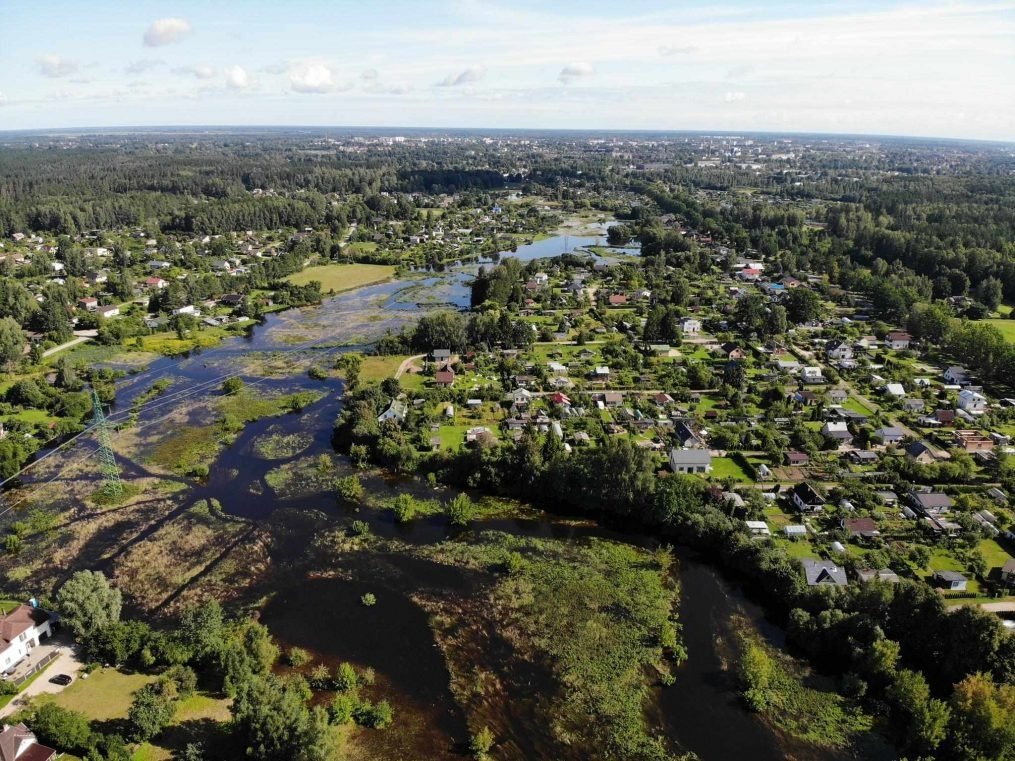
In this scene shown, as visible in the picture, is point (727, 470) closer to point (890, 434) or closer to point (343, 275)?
point (890, 434)

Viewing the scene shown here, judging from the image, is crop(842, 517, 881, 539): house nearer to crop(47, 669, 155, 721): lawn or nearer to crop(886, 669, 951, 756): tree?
crop(886, 669, 951, 756): tree

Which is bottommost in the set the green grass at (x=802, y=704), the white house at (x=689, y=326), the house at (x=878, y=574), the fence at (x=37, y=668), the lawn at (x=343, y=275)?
the green grass at (x=802, y=704)

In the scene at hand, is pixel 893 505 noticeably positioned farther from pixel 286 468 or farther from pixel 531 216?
pixel 531 216

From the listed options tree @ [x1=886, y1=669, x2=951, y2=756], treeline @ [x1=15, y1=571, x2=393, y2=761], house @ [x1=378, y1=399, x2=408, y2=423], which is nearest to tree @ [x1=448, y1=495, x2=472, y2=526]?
treeline @ [x1=15, y1=571, x2=393, y2=761]

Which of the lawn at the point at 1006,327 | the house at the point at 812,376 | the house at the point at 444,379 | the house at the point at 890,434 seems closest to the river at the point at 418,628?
Result: the house at the point at 444,379

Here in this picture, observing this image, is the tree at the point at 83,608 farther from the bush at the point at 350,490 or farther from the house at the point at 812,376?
the house at the point at 812,376

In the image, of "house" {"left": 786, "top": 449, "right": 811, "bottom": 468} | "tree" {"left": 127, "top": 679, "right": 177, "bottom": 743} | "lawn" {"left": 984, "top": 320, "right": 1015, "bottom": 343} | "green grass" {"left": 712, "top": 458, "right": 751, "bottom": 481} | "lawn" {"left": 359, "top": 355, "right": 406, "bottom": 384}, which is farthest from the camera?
"lawn" {"left": 984, "top": 320, "right": 1015, "bottom": 343}

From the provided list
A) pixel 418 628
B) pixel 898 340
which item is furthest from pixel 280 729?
pixel 898 340
